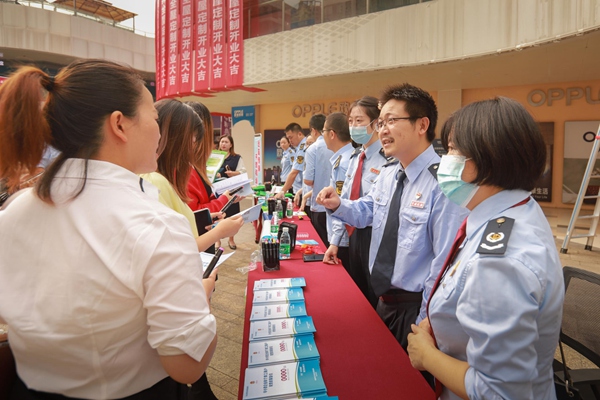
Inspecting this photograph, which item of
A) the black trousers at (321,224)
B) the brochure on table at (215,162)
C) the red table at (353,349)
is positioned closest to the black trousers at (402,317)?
the red table at (353,349)

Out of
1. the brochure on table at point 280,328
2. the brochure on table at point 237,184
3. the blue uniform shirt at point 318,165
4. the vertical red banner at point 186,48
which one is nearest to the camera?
the brochure on table at point 280,328

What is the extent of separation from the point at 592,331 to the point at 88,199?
1.70 m

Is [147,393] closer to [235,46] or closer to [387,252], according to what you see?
[387,252]

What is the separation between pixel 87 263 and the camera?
70 cm

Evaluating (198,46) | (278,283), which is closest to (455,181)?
(278,283)

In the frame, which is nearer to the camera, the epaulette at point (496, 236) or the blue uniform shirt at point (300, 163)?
the epaulette at point (496, 236)

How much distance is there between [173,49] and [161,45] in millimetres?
674

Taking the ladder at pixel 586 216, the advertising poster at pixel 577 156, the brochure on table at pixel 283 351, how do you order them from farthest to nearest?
1. the advertising poster at pixel 577 156
2. the ladder at pixel 586 216
3. the brochure on table at pixel 283 351

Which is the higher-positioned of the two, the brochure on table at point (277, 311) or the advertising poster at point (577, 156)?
the advertising poster at point (577, 156)

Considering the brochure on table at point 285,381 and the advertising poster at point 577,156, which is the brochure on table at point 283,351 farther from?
the advertising poster at point 577,156

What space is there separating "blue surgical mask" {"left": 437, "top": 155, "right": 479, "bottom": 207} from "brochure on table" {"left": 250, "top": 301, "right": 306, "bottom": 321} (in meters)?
0.75

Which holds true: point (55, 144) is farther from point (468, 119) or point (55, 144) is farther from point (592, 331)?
point (592, 331)

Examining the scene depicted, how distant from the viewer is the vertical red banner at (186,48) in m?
9.87

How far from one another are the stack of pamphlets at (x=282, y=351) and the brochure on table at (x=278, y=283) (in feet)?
0.19
